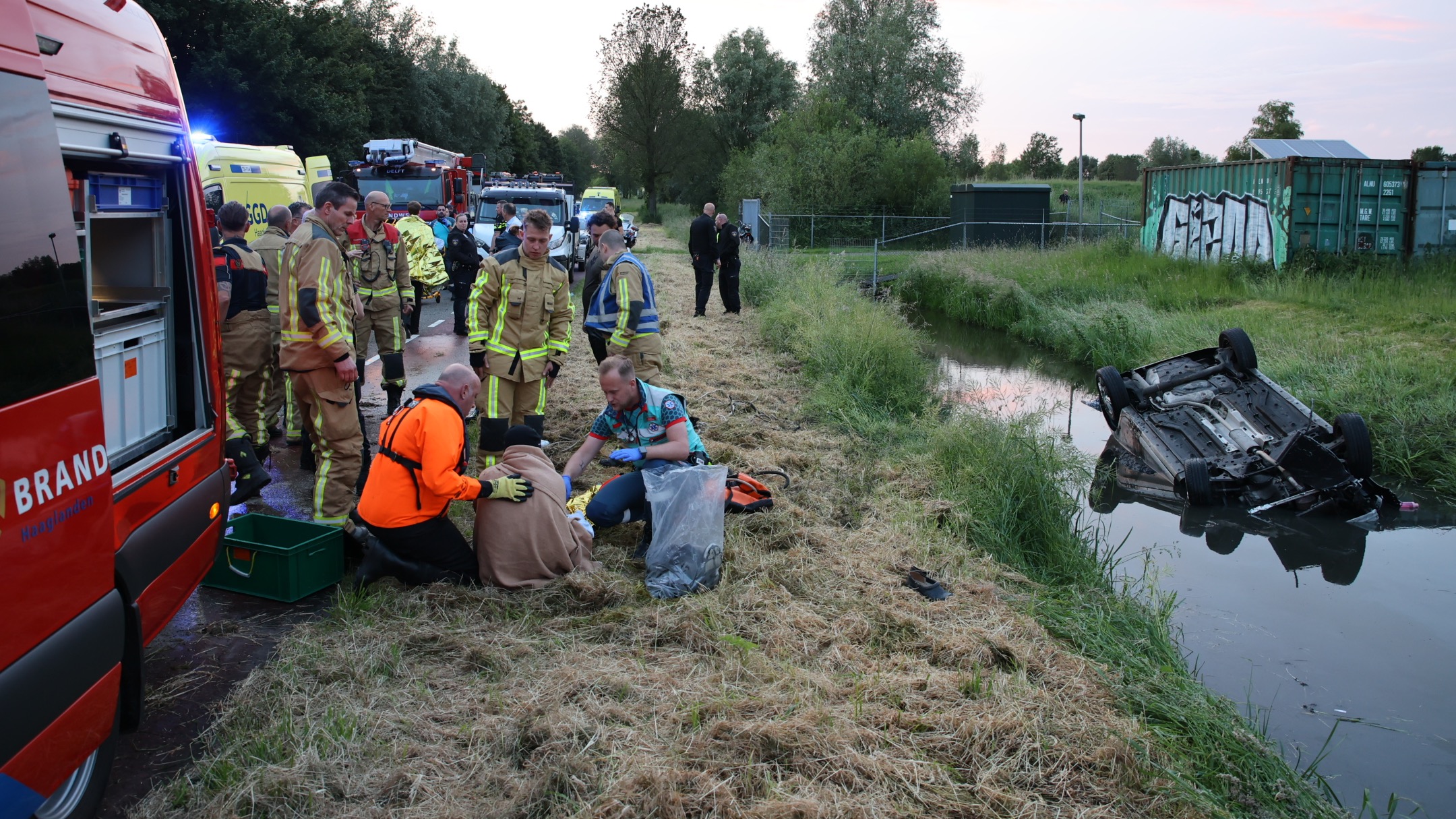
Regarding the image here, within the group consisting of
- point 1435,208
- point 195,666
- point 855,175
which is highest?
point 855,175

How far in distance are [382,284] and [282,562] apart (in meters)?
3.51

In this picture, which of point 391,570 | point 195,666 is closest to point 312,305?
point 391,570

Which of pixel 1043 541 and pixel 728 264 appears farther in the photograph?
pixel 728 264

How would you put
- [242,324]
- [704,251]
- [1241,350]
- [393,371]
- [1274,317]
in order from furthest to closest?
[704,251] < [1274,317] < [1241,350] < [393,371] < [242,324]

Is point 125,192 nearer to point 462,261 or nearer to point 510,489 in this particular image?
point 510,489

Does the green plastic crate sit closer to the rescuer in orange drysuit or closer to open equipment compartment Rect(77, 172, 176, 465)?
the rescuer in orange drysuit

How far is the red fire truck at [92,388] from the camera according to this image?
90.7 inches

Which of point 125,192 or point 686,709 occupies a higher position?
point 125,192

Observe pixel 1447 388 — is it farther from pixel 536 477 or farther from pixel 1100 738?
pixel 536 477

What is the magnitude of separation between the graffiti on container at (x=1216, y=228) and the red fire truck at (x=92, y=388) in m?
18.4

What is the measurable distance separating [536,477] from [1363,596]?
5.75 meters

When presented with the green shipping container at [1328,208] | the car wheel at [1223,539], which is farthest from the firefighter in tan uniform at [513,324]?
the green shipping container at [1328,208]

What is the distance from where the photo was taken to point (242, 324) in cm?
618

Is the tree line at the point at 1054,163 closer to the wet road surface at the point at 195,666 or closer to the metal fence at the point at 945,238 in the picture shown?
the metal fence at the point at 945,238
